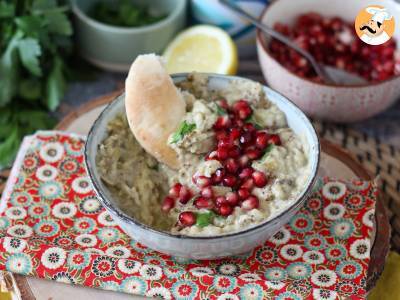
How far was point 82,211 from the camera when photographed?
2.04m

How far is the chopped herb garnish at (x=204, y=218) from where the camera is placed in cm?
174

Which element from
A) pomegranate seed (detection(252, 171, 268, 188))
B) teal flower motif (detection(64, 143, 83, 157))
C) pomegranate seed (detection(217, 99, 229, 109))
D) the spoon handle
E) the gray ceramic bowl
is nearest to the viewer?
the gray ceramic bowl

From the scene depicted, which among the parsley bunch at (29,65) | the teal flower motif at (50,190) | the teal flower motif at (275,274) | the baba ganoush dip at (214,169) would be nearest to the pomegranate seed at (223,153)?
the baba ganoush dip at (214,169)

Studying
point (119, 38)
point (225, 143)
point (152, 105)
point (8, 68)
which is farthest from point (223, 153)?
point (8, 68)

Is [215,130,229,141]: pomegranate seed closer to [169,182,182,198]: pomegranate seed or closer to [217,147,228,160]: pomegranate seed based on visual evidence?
[217,147,228,160]: pomegranate seed

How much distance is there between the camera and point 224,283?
1.76 meters

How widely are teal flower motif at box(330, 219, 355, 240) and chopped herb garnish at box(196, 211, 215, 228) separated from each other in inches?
16.6

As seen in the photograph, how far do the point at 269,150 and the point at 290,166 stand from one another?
0.24ft

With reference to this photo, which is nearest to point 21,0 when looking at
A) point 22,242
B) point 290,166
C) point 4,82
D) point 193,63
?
point 4,82

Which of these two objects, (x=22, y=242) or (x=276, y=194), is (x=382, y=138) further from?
(x=22, y=242)

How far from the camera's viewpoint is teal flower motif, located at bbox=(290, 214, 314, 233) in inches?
78.0

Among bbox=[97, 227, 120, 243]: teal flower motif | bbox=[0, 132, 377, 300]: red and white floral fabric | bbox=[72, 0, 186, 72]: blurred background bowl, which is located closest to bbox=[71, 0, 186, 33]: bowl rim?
bbox=[72, 0, 186, 72]: blurred background bowl

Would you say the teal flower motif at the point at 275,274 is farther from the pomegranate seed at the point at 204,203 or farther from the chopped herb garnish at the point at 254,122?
the chopped herb garnish at the point at 254,122

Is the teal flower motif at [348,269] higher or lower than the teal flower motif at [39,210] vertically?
higher
